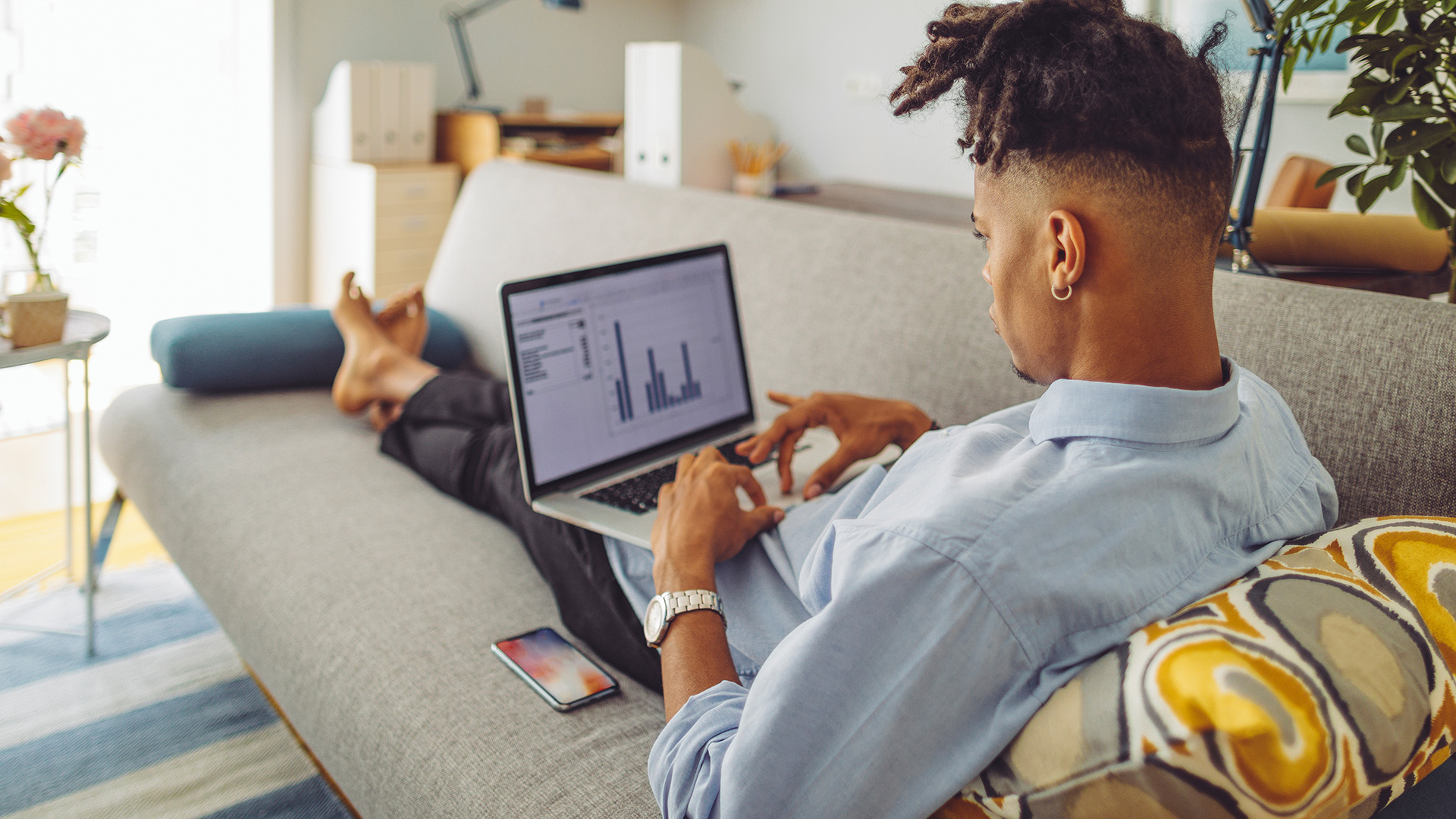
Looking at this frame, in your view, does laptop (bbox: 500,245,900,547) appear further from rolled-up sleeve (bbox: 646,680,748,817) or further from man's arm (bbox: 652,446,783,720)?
rolled-up sleeve (bbox: 646,680,748,817)

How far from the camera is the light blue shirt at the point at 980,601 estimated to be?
0.61 meters

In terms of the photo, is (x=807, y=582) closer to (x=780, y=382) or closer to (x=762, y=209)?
(x=780, y=382)

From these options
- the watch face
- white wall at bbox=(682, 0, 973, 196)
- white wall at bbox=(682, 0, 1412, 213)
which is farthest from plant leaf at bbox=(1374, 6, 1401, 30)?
white wall at bbox=(682, 0, 973, 196)

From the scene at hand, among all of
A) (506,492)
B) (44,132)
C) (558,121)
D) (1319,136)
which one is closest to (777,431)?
(506,492)

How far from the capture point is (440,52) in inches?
158

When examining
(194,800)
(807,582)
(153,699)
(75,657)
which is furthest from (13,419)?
(807,582)

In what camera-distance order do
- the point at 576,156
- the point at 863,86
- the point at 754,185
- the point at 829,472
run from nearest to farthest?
1. the point at 829,472
2. the point at 754,185
3. the point at 576,156
4. the point at 863,86

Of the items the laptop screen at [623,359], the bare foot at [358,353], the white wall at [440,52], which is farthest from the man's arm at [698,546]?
the white wall at [440,52]

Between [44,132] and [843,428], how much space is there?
126cm

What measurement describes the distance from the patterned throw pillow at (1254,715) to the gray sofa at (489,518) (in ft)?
1.29

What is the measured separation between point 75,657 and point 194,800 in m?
0.52

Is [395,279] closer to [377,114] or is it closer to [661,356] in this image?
[377,114]

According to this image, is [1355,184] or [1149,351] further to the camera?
[1355,184]

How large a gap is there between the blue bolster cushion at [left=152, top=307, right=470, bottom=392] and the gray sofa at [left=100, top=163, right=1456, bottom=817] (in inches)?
1.9
